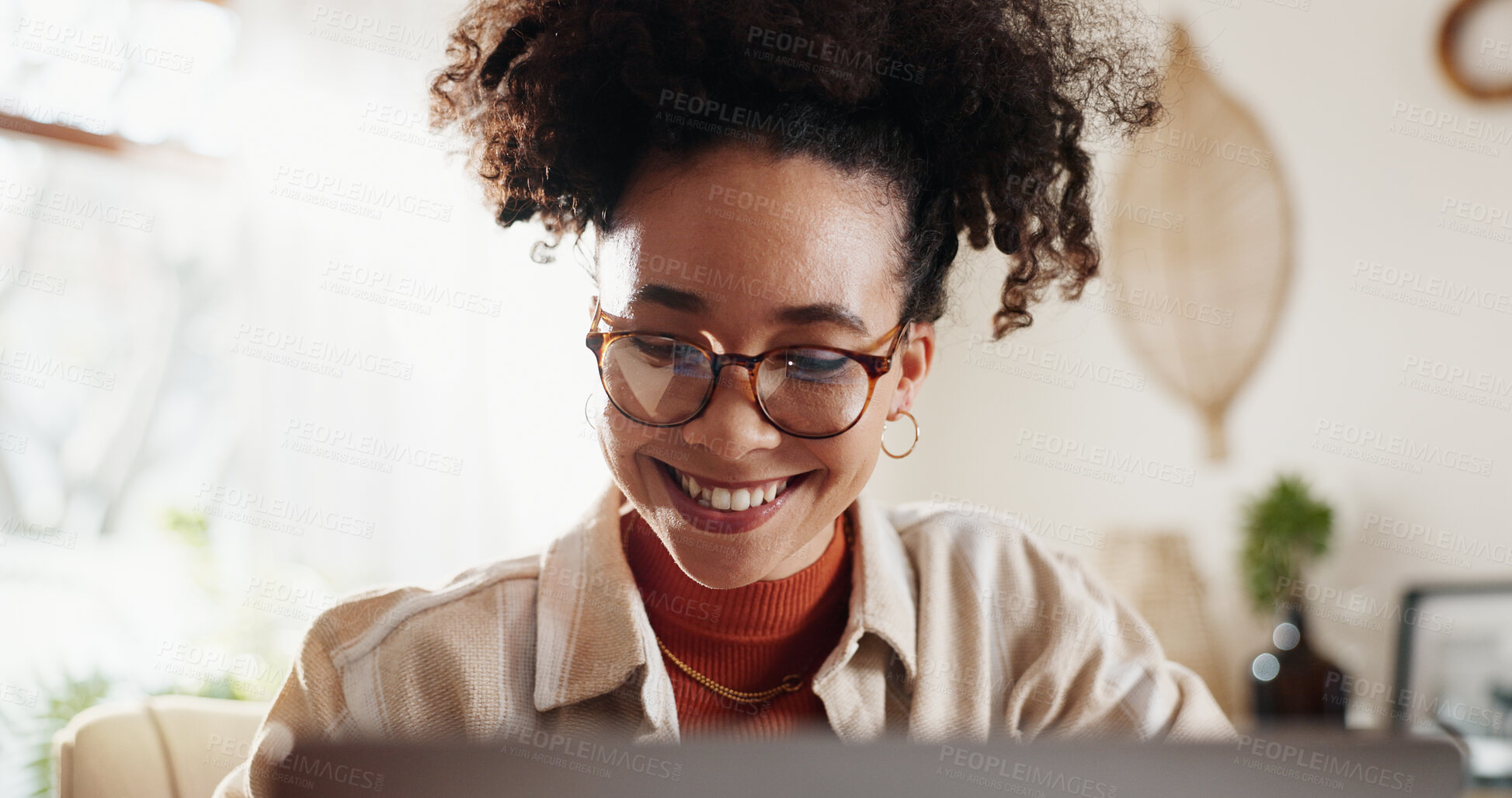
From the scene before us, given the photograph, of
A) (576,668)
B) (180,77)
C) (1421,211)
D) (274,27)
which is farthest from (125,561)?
(1421,211)

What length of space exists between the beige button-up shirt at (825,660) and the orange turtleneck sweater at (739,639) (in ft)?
0.16

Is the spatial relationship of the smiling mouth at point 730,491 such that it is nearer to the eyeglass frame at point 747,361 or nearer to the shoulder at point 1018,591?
the eyeglass frame at point 747,361

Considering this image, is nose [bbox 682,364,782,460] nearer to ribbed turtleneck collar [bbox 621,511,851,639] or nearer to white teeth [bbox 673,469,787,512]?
white teeth [bbox 673,469,787,512]

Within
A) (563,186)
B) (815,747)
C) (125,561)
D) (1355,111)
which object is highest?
(1355,111)

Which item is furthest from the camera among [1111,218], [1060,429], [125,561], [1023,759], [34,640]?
[1060,429]

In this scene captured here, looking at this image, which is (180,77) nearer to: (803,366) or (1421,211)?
(803,366)

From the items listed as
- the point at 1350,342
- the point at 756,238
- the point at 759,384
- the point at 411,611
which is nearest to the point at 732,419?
the point at 759,384

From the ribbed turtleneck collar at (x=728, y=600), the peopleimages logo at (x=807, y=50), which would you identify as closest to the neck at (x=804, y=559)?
the ribbed turtleneck collar at (x=728, y=600)

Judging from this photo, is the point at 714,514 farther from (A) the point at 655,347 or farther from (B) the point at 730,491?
(A) the point at 655,347

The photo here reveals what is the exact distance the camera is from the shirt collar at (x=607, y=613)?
0.94 m

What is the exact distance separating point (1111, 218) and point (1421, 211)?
28.8 inches

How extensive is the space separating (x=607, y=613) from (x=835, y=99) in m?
0.50

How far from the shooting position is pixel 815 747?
0.44 meters

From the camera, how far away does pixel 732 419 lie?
82cm
